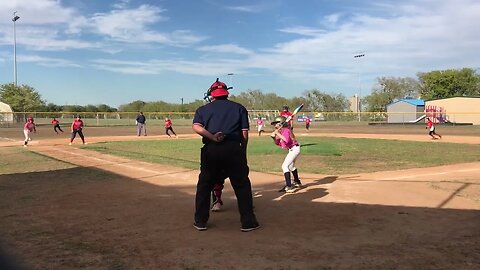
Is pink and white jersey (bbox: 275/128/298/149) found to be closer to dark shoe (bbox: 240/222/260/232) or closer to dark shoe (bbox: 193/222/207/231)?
dark shoe (bbox: 240/222/260/232)

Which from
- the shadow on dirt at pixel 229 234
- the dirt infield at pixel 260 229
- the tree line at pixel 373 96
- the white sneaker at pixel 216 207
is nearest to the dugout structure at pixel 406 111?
the tree line at pixel 373 96

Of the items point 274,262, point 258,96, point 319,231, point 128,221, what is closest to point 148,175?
point 128,221

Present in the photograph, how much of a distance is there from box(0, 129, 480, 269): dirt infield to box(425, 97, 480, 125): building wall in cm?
5892

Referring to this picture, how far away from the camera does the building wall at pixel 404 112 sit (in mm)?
65188

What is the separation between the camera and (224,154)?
579 cm

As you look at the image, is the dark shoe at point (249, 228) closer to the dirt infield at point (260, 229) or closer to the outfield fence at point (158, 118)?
the dirt infield at point (260, 229)

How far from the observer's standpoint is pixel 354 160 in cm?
1550

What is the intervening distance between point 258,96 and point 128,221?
98.2 meters

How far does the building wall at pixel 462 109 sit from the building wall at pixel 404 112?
3923mm

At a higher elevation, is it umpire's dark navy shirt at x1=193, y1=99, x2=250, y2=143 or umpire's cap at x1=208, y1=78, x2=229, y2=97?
umpire's cap at x1=208, y1=78, x2=229, y2=97

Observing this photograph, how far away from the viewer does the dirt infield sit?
4547mm

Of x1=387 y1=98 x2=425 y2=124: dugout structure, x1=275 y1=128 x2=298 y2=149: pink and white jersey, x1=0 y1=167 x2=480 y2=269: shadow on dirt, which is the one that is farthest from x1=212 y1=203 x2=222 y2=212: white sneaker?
x1=387 y1=98 x2=425 y2=124: dugout structure

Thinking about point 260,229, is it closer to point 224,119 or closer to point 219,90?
point 224,119

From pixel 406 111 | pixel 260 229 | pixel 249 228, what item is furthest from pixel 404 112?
pixel 249 228
